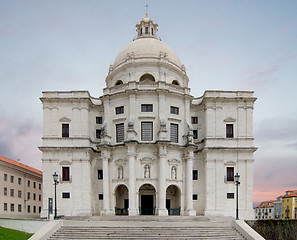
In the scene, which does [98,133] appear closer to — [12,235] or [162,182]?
[162,182]

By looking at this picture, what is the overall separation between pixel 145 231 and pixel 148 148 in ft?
46.6

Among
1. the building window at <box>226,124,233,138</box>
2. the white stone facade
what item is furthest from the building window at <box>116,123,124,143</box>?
the building window at <box>226,124,233,138</box>

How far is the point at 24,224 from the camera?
95.8 feet

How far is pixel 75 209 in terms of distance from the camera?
129 feet

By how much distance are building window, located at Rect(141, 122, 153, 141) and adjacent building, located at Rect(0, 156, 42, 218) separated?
2264 centimetres

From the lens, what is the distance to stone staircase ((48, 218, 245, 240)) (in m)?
25.3

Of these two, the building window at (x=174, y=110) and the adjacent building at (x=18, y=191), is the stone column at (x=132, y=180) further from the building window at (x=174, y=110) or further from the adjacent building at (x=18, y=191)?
the adjacent building at (x=18, y=191)

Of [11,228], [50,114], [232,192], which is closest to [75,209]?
[11,228]

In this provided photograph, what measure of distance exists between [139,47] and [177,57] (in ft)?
22.3

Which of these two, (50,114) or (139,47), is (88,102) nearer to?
(50,114)

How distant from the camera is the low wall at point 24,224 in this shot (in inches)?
1133

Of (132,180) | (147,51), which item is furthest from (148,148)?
(147,51)

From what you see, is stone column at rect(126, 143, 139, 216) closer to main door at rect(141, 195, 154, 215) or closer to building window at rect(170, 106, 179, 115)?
main door at rect(141, 195, 154, 215)

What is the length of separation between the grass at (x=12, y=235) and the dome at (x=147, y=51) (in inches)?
1089
